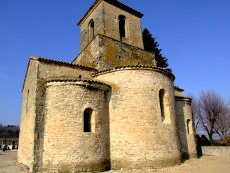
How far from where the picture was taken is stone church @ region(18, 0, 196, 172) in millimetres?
10438

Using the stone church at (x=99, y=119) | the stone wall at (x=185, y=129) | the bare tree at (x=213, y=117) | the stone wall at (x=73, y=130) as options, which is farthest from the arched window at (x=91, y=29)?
the bare tree at (x=213, y=117)

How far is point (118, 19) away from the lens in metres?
17.5

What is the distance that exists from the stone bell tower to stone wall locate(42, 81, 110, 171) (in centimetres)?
358

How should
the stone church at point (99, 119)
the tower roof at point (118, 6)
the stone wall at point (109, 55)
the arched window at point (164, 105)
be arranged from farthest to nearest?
the tower roof at point (118, 6) < the stone wall at point (109, 55) < the arched window at point (164, 105) < the stone church at point (99, 119)

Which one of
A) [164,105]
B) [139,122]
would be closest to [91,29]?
[164,105]

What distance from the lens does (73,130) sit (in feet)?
34.9

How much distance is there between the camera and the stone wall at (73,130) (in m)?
10.3

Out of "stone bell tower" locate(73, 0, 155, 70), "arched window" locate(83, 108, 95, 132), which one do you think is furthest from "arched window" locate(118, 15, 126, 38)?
"arched window" locate(83, 108, 95, 132)

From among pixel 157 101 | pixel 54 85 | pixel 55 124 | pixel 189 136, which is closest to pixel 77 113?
pixel 55 124

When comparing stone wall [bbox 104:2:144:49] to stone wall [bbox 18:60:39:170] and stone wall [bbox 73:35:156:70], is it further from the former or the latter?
stone wall [bbox 18:60:39:170]

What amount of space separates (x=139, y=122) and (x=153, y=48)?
816 inches

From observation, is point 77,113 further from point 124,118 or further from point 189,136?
point 189,136

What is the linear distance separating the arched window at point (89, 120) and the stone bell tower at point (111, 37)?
3.86 metres

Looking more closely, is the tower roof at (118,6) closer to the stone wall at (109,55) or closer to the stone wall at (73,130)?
the stone wall at (109,55)
